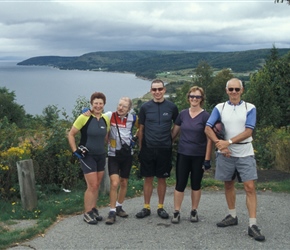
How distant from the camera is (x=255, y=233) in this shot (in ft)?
16.0

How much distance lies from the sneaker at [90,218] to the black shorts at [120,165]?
60cm

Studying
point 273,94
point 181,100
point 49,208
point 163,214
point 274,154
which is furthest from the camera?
point 273,94

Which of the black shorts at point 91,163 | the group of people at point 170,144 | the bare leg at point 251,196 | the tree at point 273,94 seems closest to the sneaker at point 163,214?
the group of people at point 170,144

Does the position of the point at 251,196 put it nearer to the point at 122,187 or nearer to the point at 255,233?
the point at 255,233

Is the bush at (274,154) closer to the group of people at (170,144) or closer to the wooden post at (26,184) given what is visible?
the group of people at (170,144)

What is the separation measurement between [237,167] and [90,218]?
6.65 ft

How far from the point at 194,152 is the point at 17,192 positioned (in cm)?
341

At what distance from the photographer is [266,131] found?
12.8 metres

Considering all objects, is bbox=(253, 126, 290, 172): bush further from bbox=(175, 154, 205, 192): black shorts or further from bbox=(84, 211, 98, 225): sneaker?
bbox=(84, 211, 98, 225): sneaker

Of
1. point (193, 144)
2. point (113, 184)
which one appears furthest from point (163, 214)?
point (193, 144)

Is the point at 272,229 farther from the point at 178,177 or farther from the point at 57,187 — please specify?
the point at 57,187

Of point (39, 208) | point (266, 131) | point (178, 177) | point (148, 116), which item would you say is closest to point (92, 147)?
point (148, 116)

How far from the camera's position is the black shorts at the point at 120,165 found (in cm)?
562

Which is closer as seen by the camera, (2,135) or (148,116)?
(148,116)
